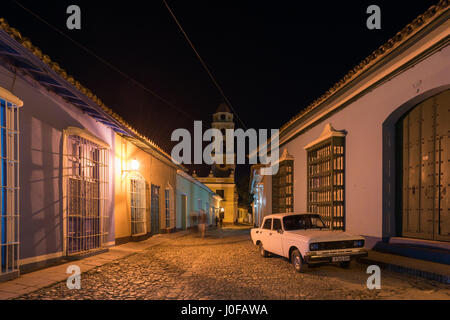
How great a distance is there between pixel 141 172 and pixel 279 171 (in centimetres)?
728

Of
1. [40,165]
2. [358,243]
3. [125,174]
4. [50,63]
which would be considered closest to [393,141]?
[358,243]

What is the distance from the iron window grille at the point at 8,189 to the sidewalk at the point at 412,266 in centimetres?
757

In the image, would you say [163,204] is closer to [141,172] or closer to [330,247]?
[141,172]

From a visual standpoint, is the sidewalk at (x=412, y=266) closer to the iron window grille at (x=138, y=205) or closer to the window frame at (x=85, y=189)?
the window frame at (x=85, y=189)

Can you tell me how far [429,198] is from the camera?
302 inches

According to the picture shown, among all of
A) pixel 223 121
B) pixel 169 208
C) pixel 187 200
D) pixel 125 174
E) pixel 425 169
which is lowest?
pixel 187 200

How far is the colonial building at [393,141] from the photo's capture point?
23.6ft

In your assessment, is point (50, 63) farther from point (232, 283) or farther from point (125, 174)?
point (125, 174)

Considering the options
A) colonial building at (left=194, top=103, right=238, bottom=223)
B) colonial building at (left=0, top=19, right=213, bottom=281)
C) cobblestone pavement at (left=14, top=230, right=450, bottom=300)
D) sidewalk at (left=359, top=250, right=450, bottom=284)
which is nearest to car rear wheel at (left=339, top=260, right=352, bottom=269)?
cobblestone pavement at (left=14, top=230, right=450, bottom=300)

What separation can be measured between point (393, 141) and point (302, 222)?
3236 mm

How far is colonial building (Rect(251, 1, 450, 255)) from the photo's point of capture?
7184 millimetres

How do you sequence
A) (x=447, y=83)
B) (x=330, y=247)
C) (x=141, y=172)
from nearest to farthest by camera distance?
(x=447, y=83) → (x=330, y=247) → (x=141, y=172)

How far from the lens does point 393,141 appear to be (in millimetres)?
8828
